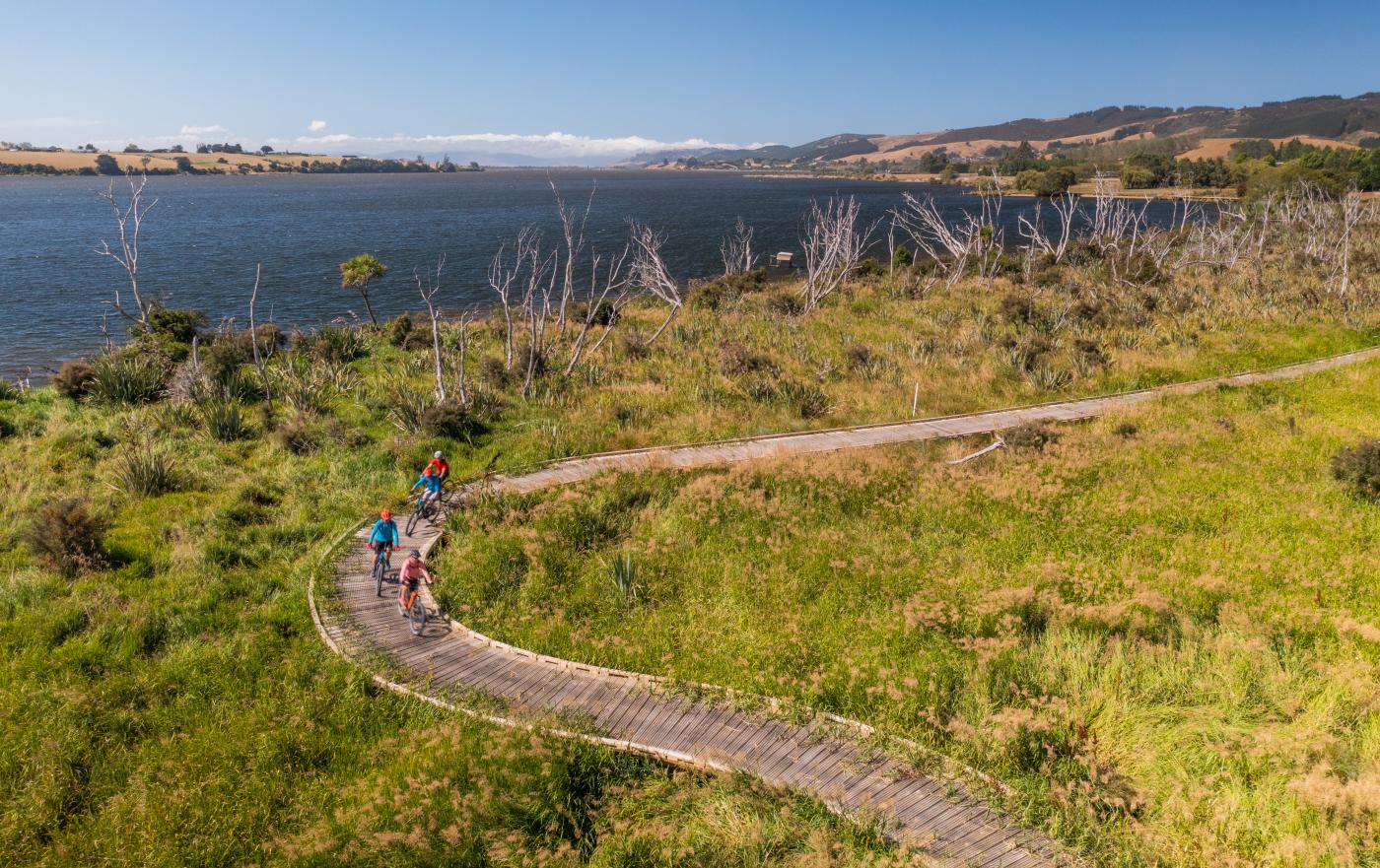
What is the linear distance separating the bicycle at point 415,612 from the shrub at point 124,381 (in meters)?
16.7

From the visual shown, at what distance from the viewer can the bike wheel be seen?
459 inches

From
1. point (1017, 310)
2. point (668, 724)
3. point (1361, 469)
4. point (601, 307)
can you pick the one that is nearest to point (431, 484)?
point (668, 724)

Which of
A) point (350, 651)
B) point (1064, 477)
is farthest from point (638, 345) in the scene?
point (350, 651)

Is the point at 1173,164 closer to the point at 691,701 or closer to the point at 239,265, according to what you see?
the point at 239,265

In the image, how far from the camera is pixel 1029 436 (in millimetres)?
18969

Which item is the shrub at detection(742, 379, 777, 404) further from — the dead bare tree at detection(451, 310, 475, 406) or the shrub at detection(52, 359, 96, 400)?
the shrub at detection(52, 359, 96, 400)

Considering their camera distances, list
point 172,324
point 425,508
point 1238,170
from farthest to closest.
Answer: point 1238,170, point 172,324, point 425,508

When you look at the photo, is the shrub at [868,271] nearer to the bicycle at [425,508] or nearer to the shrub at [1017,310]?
the shrub at [1017,310]

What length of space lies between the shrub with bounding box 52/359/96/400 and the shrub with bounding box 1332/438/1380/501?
113 feet

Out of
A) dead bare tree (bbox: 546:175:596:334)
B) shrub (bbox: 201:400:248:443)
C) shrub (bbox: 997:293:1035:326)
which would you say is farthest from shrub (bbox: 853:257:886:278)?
shrub (bbox: 201:400:248:443)

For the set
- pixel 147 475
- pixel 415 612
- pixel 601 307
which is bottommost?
pixel 415 612

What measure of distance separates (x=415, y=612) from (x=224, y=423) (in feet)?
38.0

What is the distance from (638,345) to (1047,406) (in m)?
14.9

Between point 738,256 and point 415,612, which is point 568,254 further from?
point 415,612
